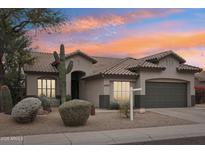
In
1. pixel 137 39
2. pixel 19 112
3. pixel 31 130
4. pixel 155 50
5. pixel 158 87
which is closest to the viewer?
pixel 31 130

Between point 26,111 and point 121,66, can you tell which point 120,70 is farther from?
point 26,111

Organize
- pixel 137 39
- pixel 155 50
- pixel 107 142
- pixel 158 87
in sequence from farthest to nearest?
1. pixel 155 50
2. pixel 158 87
3. pixel 137 39
4. pixel 107 142

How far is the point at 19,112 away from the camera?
14969 millimetres

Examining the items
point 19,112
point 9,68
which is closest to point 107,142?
point 19,112

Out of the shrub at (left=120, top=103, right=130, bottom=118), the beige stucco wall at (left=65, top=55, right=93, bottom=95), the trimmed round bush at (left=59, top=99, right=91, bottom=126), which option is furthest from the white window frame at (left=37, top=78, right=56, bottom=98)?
the trimmed round bush at (left=59, top=99, right=91, bottom=126)

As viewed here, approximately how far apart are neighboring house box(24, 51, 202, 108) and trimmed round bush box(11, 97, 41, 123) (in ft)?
31.2

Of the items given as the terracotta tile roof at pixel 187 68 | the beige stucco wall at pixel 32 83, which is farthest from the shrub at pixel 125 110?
the beige stucco wall at pixel 32 83

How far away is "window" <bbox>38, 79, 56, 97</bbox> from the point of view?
2681 centimetres

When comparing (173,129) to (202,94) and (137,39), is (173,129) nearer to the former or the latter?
(137,39)

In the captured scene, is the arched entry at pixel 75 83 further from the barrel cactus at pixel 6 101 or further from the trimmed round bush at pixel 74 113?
the trimmed round bush at pixel 74 113

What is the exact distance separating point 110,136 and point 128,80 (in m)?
12.7

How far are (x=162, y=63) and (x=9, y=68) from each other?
12.5m

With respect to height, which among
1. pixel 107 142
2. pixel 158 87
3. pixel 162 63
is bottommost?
pixel 107 142

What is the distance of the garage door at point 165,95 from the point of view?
25.2 metres
